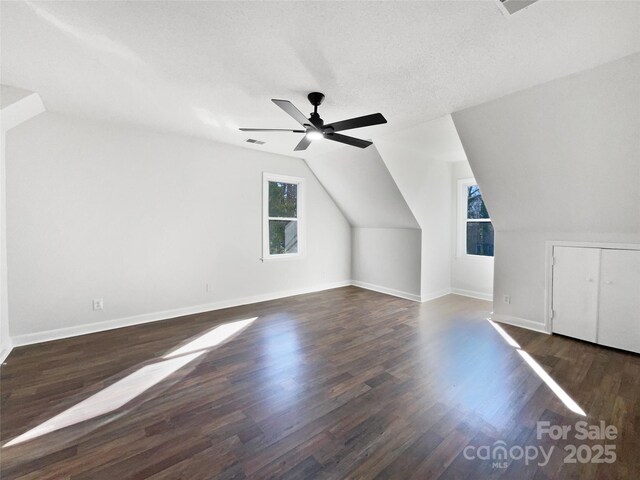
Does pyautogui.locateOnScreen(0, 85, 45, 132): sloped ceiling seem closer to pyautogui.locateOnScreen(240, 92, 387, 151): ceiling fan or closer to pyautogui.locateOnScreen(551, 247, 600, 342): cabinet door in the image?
pyautogui.locateOnScreen(240, 92, 387, 151): ceiling fan

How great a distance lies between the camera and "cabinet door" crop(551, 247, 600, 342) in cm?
322

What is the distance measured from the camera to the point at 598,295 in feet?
10.5

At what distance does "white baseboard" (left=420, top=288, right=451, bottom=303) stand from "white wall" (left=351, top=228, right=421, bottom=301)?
0.10m

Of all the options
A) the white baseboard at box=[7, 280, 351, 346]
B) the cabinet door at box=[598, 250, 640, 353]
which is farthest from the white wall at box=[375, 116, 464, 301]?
the white baseboard at box=[7, 280, 351, 346]

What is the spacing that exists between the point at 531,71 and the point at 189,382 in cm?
390

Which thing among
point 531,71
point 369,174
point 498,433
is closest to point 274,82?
point 531,71

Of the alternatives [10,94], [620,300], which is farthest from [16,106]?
[620,300]

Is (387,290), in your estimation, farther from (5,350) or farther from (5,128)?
(5,128)

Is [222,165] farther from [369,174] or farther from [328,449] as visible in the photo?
[328,449]

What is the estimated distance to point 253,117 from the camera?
11.3ft

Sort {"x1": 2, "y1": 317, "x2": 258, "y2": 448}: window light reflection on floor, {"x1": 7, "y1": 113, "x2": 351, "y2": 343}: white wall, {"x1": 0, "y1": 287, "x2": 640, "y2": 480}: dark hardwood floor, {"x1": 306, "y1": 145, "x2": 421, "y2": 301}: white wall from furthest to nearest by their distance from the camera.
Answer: {"x1": 306, "y1": 145, "x2": 421, "y2": 301}: white wall
{"x1": 7, "y1": 113, "x2": 351, "y2": 343}: white wall
{"x1": 2, "y1": 317, "x2": 258, "y2": 448}: window light reflection on floor
{"x1": 0, "y1": 287, "x2": 640, "y2": 480}: dark hardwood floor

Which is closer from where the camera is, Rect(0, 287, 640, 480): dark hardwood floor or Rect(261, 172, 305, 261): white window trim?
Rect(0, 287, 640, 480): dark hardwood floor

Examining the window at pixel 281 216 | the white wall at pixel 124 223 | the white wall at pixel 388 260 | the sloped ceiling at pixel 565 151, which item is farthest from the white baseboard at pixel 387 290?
the sloped ceiling at pixel 565 151

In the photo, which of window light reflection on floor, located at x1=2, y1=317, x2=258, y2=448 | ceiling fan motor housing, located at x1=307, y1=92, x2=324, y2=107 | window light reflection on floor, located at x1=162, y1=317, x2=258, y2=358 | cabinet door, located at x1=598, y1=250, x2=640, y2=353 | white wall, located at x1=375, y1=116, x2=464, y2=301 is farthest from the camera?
white wall, located at x1=375, y1=116, x2=464, y2=301
